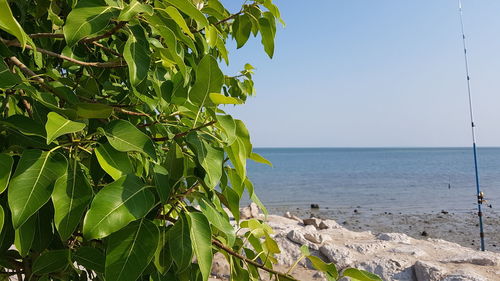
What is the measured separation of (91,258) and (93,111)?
12.5 inches

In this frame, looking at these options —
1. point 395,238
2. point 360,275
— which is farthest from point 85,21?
point 395,238

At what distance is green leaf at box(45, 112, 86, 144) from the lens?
698 millimetres

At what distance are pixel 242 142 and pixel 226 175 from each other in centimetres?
18

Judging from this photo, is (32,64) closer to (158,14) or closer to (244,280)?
(158,14)

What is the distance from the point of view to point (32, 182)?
74 centimetres

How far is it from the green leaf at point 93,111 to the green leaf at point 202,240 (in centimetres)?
25

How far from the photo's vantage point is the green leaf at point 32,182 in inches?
28.2

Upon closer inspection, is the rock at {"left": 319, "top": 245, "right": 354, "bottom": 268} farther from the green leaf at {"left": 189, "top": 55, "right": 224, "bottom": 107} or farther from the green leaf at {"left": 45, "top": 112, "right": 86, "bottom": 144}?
the green leaf at {"left": 45, "top": 112, "right": 86, "bottom": 144}

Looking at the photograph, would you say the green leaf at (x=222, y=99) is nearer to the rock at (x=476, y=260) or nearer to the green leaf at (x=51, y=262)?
the green leaf at (x=51, y=262)

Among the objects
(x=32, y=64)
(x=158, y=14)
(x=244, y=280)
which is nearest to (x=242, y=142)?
(x=158, y=14)

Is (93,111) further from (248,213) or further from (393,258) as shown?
(248,213)

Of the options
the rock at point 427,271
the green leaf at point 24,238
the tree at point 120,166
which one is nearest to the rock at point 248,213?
the rock at point 427,271

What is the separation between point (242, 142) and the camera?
0.88 metres

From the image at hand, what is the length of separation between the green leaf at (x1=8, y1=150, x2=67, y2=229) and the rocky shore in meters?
3.54
